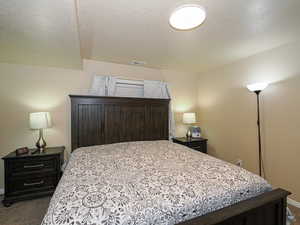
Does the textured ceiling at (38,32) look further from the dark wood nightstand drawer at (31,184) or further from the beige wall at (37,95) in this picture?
the dark wood nightstand drawer at (31,184)

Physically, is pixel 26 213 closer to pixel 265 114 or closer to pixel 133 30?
pixel 133 30

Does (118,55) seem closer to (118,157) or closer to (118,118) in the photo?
(118,118)

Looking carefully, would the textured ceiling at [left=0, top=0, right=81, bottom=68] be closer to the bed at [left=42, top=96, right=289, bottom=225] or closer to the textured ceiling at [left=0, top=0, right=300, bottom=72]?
the textured ceiling at [left=0, top=0, right=300, bottom=72]

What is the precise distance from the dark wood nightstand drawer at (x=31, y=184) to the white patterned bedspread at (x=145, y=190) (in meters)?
1.05

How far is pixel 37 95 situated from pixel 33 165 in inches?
46.8

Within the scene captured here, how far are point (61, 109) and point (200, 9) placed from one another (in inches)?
105

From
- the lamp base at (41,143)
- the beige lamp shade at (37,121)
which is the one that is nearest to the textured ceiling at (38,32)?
the beige lamp shade at (37,121)

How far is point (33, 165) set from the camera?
7.47 ft

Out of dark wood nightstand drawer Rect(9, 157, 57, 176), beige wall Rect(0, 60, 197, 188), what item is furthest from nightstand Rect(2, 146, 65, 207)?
beige wall Rect(0, 60, 197, 188)

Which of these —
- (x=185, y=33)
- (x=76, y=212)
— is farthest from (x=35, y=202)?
(x=185, y=33)

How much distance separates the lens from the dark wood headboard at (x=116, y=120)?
8.75ft

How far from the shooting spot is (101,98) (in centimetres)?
279

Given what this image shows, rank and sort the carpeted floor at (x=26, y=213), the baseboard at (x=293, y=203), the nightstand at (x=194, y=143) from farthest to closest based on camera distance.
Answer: the nightstand at (x=194, y=143) → the baseboard at (x=293, y=203) → the carpeted floor at (x=26, y=213)

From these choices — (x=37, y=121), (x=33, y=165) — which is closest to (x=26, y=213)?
(x=33, y=165)
